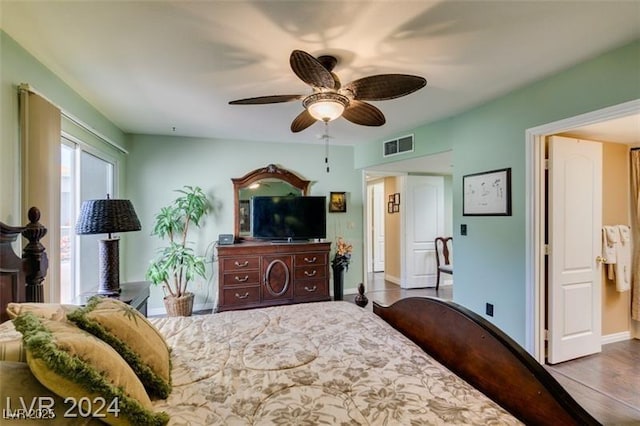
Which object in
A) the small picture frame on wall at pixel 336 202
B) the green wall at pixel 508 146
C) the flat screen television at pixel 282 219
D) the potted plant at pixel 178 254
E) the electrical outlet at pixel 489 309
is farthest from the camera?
the small picture frame on wall at pixel 336 202

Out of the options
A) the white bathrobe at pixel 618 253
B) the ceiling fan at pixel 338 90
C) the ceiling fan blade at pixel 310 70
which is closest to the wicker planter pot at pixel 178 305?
the ceiling fan at pixel 338 90

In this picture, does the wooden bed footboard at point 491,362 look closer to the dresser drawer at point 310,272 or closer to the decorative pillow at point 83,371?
the decorative pillow at point 83,371

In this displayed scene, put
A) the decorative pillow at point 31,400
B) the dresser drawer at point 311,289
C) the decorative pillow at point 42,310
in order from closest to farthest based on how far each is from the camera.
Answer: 1. the decorative pillow at point 31,400
2. the decorative pillow at point 42,310
3. the dresser drawer at point 311,289

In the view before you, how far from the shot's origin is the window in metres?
2.71

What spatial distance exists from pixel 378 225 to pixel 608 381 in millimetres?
5257

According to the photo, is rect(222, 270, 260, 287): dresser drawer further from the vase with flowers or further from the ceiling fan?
the ceiling fan

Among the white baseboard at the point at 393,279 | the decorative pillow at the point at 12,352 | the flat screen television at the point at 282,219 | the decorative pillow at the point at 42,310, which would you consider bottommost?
the white baseboard at the point at 393,279

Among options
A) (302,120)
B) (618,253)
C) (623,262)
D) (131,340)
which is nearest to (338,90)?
(302,120)

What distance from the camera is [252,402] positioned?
3.53 feet

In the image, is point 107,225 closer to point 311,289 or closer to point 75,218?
point 75,218

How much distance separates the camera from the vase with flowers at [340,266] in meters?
4.59

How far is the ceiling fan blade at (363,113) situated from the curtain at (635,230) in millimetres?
3048

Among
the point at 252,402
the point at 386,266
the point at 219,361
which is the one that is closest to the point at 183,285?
the point at 219,361

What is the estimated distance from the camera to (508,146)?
9.05ft
